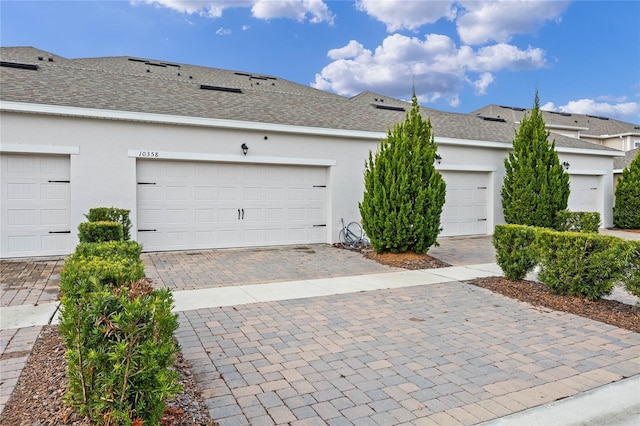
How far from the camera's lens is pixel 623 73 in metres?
15.5

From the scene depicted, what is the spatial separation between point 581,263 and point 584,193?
12.9 meters

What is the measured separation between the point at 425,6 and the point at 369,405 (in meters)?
12.5

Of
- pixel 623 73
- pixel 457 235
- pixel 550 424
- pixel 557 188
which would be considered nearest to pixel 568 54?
pixel 623 73

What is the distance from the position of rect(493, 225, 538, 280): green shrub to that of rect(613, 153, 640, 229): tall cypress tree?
41.3 ft

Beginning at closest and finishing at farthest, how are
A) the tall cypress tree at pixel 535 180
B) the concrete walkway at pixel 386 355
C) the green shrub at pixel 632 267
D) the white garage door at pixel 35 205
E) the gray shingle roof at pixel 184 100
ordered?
the concrete walkway at pixel 386 355 → the green shrub at pixel 632 267 → the white garage door at pixel 35 205 → the gray shingle roof at pixel 184 100 → the tall cypress tree at pixel 535 180

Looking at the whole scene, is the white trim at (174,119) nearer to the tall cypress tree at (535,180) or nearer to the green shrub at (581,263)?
the tall cypress tree at (535,180)

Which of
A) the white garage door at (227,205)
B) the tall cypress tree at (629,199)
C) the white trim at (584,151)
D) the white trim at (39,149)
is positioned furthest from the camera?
the tall cypress tree at (629,199)

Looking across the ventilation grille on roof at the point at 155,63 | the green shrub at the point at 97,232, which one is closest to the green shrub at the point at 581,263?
the green shrub at the point at 97,232

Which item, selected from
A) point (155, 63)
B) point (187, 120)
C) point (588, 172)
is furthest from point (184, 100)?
point (588, 172)

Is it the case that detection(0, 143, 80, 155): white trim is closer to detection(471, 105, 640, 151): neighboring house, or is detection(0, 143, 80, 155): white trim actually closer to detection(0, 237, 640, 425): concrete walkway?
detection(0, 237, 640, 425): concrete walkway

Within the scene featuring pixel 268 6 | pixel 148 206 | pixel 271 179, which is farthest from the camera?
pixel 268 6

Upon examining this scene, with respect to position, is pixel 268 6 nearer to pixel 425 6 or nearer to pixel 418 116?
pixel 425 6

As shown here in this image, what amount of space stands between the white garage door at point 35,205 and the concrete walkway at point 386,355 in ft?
9.13

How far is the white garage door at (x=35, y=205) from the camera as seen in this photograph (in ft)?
28.6
